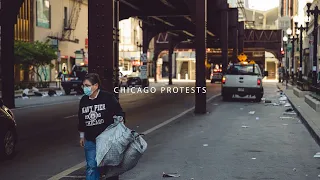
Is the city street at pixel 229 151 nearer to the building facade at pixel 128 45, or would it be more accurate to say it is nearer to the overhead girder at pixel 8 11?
the overhead girder at pixel 8 11

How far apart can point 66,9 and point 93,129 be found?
188 ft

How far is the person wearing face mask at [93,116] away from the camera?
636cm

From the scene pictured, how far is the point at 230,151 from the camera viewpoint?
11.4 metres

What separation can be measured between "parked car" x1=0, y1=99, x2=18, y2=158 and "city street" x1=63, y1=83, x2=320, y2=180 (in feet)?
6.65

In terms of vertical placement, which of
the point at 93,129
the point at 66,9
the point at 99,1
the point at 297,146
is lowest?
the point at 297,146

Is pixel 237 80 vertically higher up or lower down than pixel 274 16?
lower down

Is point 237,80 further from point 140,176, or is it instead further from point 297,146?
point 140,176

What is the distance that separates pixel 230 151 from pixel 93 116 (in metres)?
5.69

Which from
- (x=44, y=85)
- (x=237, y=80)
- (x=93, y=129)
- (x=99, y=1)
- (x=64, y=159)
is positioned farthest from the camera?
(x=44, y=85)

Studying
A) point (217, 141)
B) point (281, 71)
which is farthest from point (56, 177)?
point (281, 71)

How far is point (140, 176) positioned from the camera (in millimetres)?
8695

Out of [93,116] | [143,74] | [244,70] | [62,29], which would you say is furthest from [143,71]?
[93,116]

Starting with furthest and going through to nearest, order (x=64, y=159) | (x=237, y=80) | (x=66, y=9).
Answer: (x=66, y=9) → (x=237, y=80) → (x=64, y=159)

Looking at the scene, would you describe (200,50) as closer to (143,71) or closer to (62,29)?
(143,71)
